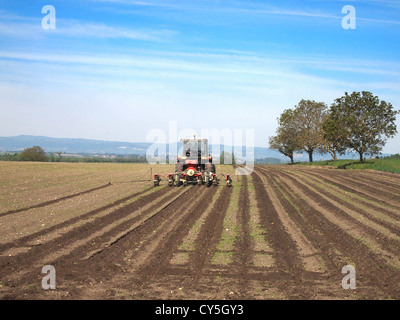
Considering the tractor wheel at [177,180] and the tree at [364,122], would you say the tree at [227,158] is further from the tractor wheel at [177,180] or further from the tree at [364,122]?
the tractor wheel at [177,180]

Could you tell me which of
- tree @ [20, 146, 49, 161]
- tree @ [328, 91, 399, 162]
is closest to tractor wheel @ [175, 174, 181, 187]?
tree @ [328, 91, 399, 162]

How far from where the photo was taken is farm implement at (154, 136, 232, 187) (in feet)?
72.9

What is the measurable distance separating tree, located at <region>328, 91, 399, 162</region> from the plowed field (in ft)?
82.8

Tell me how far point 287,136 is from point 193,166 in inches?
1657

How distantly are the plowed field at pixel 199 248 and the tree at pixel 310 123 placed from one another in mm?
40167

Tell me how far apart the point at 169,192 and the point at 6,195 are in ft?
26.9

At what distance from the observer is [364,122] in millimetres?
40469

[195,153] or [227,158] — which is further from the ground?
[195,153]
